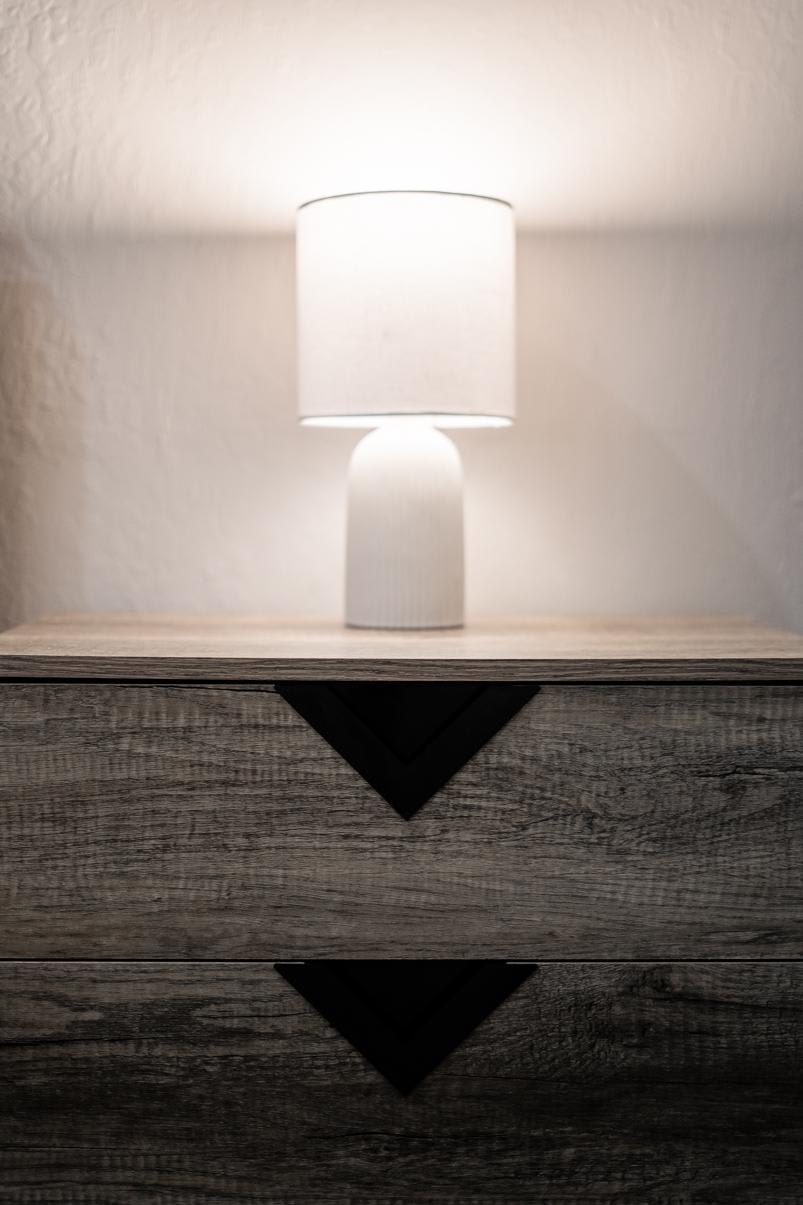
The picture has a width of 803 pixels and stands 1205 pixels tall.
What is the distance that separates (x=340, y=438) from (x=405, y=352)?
0.96 ft

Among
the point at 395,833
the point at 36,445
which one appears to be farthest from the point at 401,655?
the point at 36,445

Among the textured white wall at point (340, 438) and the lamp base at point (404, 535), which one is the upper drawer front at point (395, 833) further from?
the textured white wall at point (340, 438)

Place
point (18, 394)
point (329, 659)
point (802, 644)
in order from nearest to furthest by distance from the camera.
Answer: point (329, 659) → point (802, 644) → point (18, 394)

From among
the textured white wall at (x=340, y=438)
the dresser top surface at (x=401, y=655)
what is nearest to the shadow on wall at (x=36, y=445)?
the textured white wall at (x=340, y=438)

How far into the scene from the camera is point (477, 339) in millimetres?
1270

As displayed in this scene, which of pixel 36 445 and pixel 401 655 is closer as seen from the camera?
pixel 401 655

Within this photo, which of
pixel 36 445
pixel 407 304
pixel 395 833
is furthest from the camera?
pixel 36 445

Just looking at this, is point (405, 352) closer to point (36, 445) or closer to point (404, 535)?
point (404, 535)

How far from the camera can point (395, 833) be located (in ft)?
3.66

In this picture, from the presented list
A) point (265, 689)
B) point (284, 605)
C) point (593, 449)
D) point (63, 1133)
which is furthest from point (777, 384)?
point (63, 1133)

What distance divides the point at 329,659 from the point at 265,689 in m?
0.06

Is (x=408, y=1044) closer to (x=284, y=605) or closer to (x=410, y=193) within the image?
(x=284, y=605)

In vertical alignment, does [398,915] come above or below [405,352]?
below

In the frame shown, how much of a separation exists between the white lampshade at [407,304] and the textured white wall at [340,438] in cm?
24
